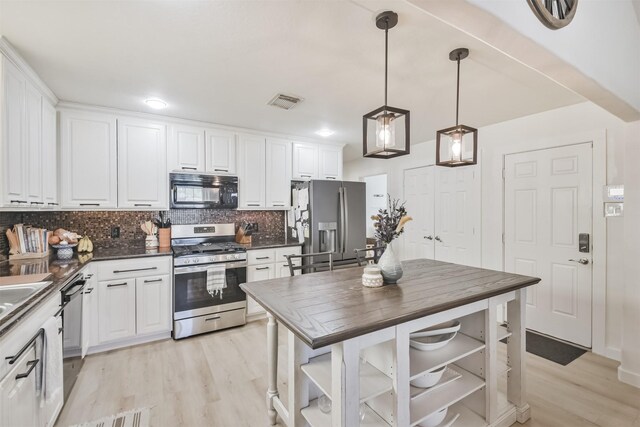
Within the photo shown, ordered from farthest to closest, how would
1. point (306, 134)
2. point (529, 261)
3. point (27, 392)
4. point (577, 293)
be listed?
point (306, 134) < point (529, 261) < point (577, 293) < point (27, 392)

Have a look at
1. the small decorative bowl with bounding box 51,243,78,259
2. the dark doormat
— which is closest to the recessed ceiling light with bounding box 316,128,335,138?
the small decorative bowl with bounding box 51,243,78,259

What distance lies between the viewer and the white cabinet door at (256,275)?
3473mm

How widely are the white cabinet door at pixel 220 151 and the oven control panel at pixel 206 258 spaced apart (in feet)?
3.50

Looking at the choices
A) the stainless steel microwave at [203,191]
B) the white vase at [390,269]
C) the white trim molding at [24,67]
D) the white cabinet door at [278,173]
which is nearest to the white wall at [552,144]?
the white cabinet door at [278,173]

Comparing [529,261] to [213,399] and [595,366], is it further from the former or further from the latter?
[213,399]

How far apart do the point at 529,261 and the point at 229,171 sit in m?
3.65

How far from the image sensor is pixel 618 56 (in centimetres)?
182

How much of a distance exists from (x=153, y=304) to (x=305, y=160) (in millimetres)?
2604

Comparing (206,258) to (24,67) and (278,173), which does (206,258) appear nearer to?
(278,173)

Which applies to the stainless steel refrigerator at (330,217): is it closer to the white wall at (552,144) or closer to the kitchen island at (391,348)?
the white wall at (552,144)

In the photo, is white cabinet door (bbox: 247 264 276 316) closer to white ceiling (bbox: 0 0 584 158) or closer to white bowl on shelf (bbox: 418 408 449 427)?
white ceiling (bbox: 0 0 584 158)

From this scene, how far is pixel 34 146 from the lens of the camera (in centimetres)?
229

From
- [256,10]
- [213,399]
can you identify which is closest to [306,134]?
[256,10]

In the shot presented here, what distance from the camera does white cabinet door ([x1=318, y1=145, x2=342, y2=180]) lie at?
437 centimetres
